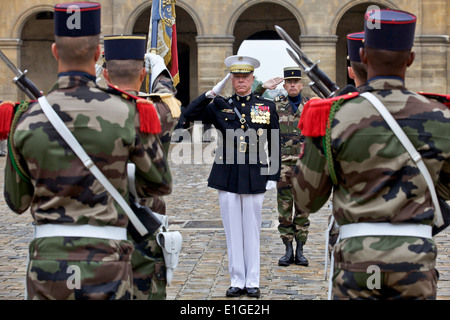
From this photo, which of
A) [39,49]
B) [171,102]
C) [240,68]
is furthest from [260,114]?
[39,49]

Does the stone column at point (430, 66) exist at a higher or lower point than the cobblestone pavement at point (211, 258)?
higher

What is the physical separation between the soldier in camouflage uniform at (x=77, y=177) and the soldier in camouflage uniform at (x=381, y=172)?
90 cm

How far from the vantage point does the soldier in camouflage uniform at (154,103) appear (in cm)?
434

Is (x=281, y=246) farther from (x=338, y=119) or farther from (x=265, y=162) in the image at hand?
(x=338, y=119)

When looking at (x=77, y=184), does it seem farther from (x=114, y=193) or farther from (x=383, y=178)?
(x=383, y=178)

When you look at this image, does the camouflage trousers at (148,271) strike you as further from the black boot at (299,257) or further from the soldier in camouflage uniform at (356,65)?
the black boot at (299,257)

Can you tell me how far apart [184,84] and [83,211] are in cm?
2938

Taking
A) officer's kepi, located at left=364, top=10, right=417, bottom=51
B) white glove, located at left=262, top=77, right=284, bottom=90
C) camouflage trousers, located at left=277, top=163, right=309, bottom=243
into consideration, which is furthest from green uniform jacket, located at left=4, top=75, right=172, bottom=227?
camouflage trousers, located at left=277, top=163, right=309, bottom=243

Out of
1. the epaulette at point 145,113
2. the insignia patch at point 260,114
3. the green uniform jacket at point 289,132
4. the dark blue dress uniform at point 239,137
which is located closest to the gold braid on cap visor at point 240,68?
the dark blue dress uniform at point 239,137

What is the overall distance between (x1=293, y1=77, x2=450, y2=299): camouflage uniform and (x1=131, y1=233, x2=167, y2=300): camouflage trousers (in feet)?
3.85

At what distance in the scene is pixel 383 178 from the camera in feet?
11.4

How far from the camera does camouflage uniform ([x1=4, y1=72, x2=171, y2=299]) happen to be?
3502mm

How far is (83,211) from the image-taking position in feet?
11.6

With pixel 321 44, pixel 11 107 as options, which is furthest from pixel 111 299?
pixel 321 44
